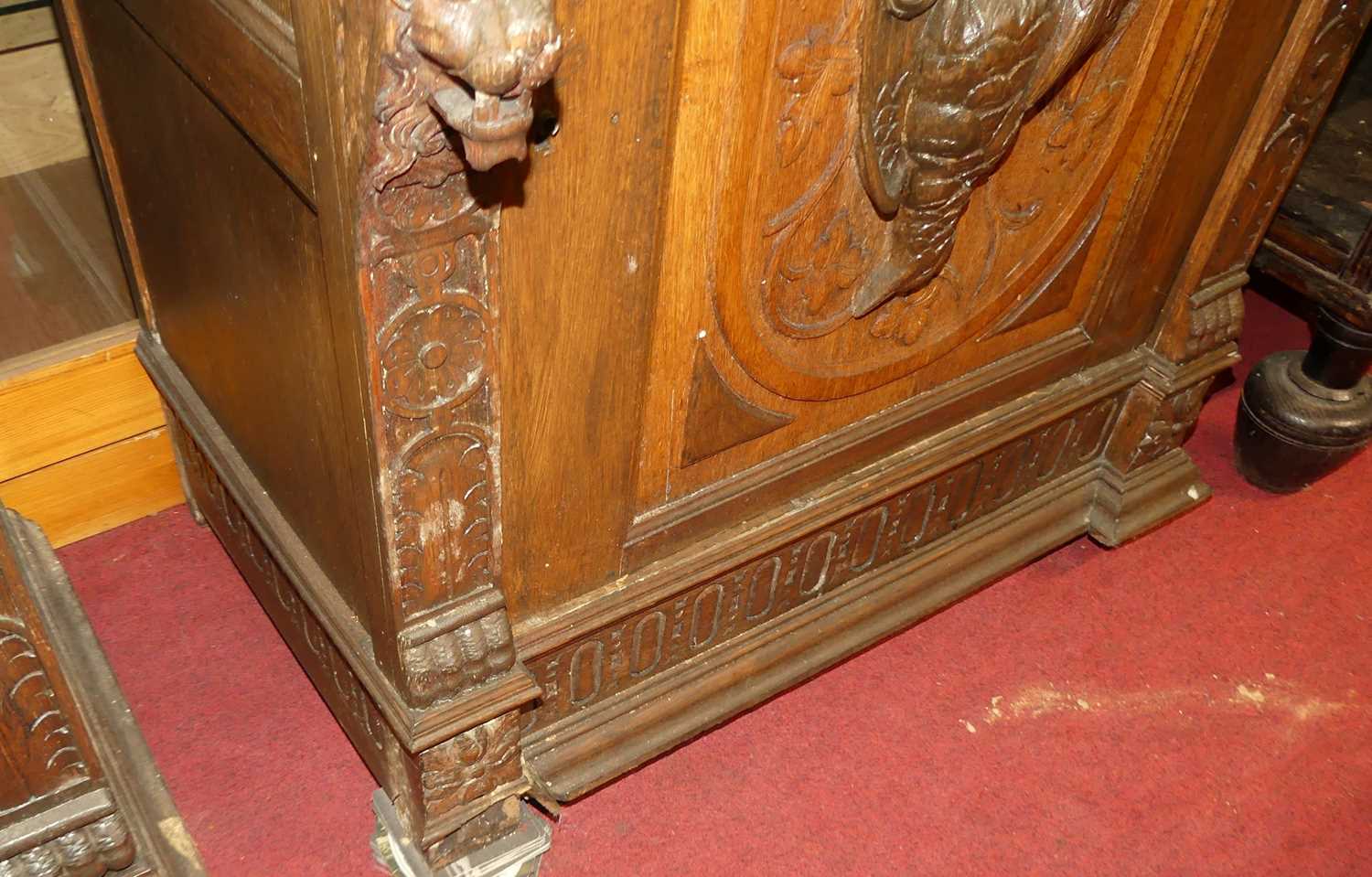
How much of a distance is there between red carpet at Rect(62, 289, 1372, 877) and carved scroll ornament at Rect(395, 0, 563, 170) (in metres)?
1.13

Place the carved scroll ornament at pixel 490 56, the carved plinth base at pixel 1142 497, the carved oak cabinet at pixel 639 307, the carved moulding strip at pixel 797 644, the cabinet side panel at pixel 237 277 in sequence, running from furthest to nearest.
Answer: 1. the carved plinth base at pixel 1142 497
2. the carved moulding strip at pixel 797 644
3. the cabinet side panel at pixel 237 277
4. the carved oak cabinet at pixel 639 307
5. the carved scroll ornament at pixel 490 56

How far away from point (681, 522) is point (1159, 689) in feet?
3.02

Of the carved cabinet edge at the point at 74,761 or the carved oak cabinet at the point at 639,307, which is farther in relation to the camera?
the carved cabinet edge at the point at 74,761

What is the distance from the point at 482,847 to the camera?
157 cm

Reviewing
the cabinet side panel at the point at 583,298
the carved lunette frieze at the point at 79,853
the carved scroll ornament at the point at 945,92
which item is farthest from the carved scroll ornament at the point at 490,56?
the carved lunette frieze at the point at 79,853

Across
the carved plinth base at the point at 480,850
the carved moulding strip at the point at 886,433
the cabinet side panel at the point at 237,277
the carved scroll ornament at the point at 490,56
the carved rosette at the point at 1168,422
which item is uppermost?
the carved scroll ornament at the point at 490,56

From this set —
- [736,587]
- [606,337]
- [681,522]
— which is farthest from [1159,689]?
[606,337]

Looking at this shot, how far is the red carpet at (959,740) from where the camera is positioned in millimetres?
1702

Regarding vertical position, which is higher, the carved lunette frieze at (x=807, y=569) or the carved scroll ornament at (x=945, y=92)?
the carved scroll ornament at (x=945, y=92)

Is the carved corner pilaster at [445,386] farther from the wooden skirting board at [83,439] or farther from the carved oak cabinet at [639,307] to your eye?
the wooden skirting board at [83,439]

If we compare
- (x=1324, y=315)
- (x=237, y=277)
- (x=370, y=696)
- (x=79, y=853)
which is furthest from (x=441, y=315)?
(x=1324, y=315)

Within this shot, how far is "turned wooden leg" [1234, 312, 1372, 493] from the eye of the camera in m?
2.14

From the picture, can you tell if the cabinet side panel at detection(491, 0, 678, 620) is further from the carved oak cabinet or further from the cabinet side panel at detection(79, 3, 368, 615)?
the cabinet side panel at detection(79, 3, 368, 615)

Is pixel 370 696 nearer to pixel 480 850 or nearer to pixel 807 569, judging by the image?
pixel 480 850
